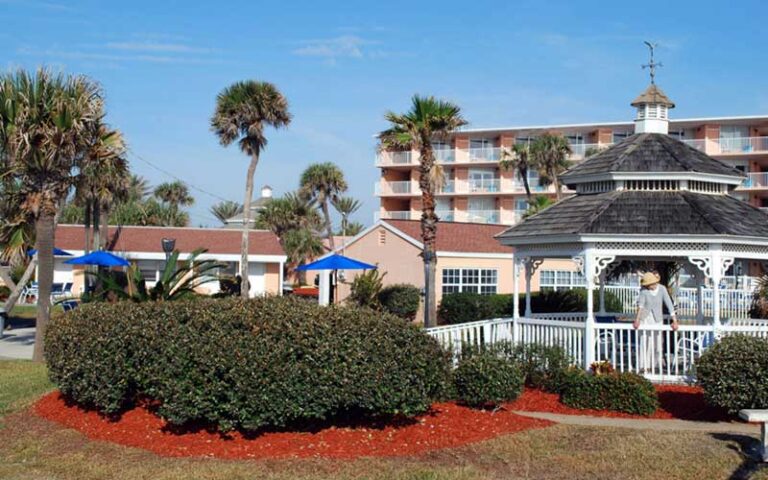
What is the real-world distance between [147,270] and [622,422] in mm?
35740

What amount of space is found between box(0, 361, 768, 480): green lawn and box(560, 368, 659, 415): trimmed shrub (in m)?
1.44

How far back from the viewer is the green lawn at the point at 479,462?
867 cm

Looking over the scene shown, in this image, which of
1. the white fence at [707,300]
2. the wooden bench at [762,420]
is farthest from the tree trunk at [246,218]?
the wooden bench at [762,420]

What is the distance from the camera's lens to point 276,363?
9.46 meters

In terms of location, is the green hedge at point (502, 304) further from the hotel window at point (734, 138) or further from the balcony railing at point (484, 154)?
the balcony railing at point (484, 154)

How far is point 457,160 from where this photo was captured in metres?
62.7

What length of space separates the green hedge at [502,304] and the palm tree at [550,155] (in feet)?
63.7

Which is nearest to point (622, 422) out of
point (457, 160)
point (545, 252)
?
point (545, 252)

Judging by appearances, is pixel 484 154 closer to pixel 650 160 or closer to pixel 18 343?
pixel 18 343

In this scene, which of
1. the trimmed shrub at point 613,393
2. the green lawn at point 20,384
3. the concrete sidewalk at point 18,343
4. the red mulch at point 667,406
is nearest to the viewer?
the red mulch at point 667,406

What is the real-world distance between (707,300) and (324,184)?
33956 mm

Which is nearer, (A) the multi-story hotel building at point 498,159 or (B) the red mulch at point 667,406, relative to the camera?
(B) the red mulch at point 667,406

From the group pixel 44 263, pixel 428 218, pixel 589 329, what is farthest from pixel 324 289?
pixel 589 329

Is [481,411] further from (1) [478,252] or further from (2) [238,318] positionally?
(1) [478,252]
